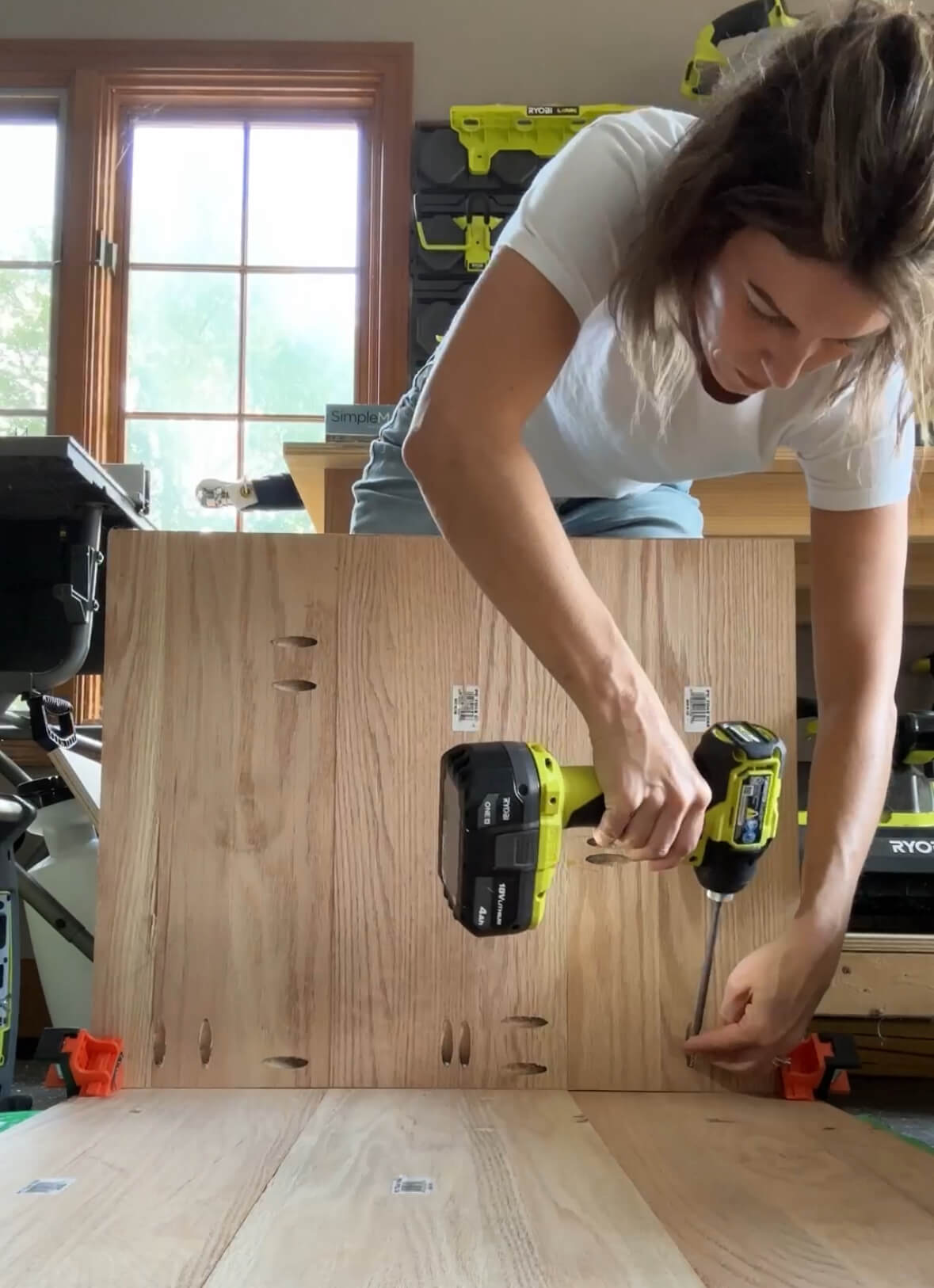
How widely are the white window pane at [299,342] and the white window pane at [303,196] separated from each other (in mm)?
55

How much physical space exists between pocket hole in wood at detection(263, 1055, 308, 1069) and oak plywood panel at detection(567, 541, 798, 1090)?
0.89ft

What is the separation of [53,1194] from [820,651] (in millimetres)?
797

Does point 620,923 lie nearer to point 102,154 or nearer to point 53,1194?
point 53,1194

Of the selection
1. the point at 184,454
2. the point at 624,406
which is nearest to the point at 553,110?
the point at 184,454

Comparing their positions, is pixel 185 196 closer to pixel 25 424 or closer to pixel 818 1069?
pixel 25 424

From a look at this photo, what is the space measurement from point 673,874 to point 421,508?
1.58ft

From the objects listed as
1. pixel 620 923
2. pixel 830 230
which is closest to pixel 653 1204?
pixel 620 923

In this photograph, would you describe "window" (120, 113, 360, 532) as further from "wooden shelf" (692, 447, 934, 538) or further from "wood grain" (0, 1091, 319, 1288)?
"wood grain" (0, 1091, 319, 1288)

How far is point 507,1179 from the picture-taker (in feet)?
2.56

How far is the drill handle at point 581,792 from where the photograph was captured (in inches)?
33.2

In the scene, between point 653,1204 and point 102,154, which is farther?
point 102,154

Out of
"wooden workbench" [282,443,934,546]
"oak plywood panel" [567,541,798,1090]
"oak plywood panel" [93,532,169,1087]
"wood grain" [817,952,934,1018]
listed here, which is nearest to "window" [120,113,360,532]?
"wooden workbench" [282,443,934,546]

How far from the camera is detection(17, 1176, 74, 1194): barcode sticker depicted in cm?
74

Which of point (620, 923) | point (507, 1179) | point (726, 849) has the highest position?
point (726, 849)
